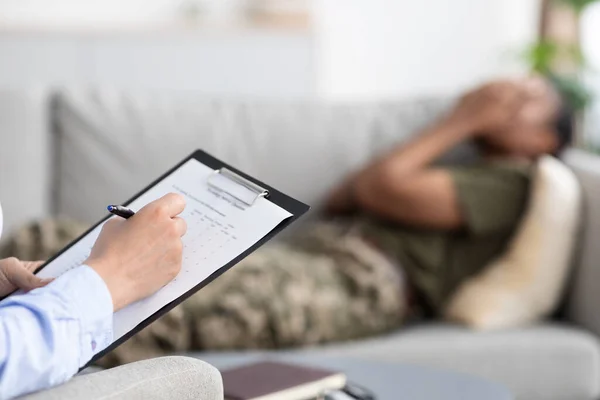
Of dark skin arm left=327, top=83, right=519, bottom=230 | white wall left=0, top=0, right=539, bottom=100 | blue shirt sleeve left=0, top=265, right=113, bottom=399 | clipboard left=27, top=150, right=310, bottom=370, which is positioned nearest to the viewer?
blue shirt sleeve left=0, top=265, right=113, bottom=399

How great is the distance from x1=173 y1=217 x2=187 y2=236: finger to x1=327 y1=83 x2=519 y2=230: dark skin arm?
125cm

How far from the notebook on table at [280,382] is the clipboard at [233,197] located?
0.97 feet

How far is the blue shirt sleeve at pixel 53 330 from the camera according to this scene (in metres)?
0.93

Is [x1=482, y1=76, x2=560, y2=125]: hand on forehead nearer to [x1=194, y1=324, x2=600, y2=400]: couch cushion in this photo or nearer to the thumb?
[x1=194, y1=324, x2=600, y2=400]: couch cushion

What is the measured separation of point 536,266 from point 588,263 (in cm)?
12

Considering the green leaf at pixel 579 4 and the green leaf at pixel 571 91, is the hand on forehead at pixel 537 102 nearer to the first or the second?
the green leaf at pixel 571 91

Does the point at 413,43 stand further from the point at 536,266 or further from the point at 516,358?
the point at 516,358

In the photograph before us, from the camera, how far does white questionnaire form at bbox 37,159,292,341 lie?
3.56ft

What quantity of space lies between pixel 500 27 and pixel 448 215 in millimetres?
2770

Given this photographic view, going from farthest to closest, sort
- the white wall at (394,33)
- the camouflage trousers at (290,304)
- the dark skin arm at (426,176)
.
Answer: the white wall at (394,33) < the dark skin arm at (426,176) < the camouflage trousers at (290,304)

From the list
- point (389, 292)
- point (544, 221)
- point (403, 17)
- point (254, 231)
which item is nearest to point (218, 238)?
point (254, 231)

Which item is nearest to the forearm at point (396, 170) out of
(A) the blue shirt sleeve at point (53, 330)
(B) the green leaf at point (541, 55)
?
(A) the blue shirt sleeve at point (53, 330)

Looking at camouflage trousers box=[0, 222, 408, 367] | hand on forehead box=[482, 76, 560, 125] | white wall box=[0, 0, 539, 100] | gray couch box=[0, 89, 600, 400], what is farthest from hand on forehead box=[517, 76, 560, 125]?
white wall box=[0, 0, 539, 100]

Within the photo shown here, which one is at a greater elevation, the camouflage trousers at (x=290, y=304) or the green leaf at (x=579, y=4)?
the green leaf at (x=579, y=4)
